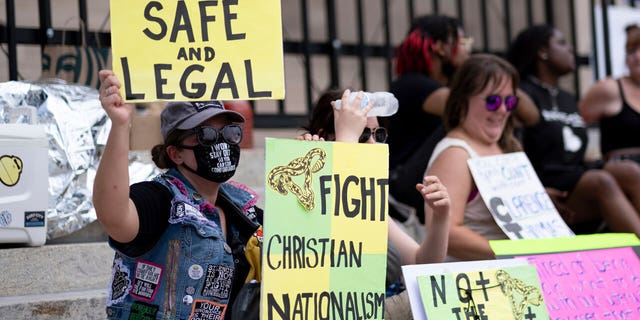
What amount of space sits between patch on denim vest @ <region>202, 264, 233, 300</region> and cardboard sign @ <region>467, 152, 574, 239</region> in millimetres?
1568

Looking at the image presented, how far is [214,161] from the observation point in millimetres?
3295

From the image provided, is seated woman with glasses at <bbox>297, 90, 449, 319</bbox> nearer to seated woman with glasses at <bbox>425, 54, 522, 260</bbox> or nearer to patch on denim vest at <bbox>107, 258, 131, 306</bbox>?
seated woman with glasses at <bbox>425, 54, 522, 260</bbox>

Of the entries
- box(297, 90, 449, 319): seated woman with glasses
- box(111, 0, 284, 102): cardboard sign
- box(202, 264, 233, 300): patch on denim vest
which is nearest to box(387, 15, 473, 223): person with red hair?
box(297, 90, 449, 319): seated woman with glasses

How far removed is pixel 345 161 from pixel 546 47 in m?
3.37

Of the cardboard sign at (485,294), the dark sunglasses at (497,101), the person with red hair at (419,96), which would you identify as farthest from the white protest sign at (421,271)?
the person with red hair at (419,96)

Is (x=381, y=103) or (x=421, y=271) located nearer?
(x=421, y=271)

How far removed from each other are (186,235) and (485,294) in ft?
3.51

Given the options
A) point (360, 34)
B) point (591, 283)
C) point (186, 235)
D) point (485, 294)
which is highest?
point (360, 34)

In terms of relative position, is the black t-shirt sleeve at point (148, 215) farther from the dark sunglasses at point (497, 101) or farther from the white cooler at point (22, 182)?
the dark sunglasses at point (497, 101)

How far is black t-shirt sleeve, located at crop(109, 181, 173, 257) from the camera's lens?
10.2ft

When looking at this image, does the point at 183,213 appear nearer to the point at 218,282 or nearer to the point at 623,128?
the point at 218,282

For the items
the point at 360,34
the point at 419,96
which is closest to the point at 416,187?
the point at 419,96

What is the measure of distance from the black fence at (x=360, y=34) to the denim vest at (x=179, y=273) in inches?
90.5

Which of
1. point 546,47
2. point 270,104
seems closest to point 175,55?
point 546,47
